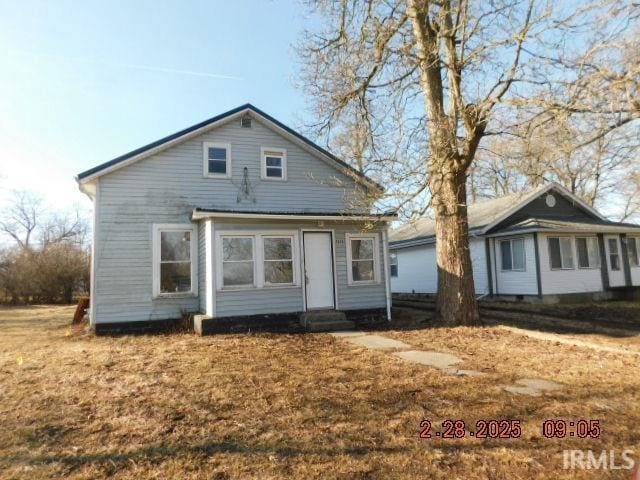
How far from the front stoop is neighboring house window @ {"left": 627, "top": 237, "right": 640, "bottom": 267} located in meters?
15.2

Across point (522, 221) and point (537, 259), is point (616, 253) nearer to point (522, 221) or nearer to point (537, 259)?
point (522, 221)

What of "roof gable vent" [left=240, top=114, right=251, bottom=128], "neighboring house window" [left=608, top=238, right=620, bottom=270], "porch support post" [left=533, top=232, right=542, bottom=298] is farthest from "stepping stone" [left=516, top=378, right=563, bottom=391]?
"neighboring house window" [left=608, top=238, right=620, bottom=270]

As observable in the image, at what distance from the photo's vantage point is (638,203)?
106ft

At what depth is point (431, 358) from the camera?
6.99m

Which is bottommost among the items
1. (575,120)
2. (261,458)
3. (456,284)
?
(261,458)

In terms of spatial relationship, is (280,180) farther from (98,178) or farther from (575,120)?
(575,120)

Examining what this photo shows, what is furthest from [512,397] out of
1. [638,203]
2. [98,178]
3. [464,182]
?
[638,203]

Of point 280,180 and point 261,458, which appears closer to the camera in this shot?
point 261,458

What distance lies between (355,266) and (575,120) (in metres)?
6.58

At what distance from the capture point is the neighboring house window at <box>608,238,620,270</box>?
17.9 metres

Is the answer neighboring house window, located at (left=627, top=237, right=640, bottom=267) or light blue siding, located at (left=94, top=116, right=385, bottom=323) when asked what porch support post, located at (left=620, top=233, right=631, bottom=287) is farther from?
light blue siding, located at (left=94, top=116, right=385, bottom=323)

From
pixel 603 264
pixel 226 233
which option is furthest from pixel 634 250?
pixel 226 233

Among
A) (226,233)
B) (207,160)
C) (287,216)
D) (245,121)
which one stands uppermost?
(245,121)

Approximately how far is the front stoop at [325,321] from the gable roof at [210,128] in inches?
145
